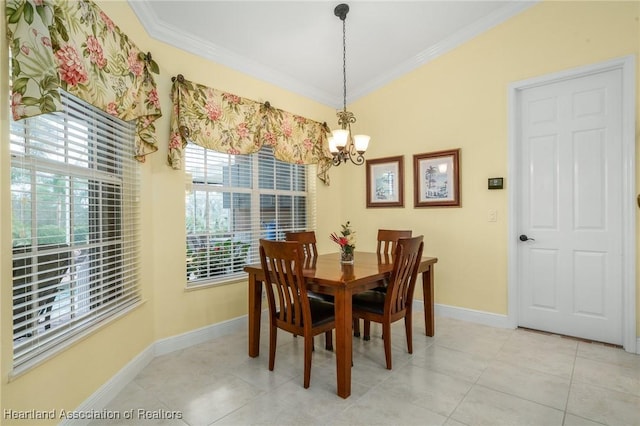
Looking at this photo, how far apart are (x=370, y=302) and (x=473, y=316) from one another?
1535mm

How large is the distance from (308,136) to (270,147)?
0.57 meters

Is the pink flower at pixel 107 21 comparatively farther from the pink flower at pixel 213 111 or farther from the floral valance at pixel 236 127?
the pink flower at pixel 213 111

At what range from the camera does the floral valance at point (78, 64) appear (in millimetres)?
1347

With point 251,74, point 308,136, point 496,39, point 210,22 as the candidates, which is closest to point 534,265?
point 496,39

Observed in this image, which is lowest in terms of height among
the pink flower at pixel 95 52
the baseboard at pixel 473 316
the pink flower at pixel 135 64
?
the baseboard at pixel 473 316

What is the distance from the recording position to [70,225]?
6.00ft

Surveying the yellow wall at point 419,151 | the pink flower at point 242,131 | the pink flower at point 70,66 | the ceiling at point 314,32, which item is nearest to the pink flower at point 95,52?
the pink flower at point 70,66

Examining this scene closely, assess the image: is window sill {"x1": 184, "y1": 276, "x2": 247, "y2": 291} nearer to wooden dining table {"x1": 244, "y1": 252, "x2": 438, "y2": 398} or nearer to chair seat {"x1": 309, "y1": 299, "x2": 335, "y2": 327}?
wooden dining table {"x1": 244, "y1": 252, "x2": 438, "y2": 398}

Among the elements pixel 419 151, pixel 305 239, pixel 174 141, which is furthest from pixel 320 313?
pixel 419 151

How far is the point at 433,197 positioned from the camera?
3723 millimetres

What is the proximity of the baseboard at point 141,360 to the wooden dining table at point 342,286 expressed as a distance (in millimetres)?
621

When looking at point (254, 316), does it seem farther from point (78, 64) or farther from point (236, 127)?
point (78, 64)

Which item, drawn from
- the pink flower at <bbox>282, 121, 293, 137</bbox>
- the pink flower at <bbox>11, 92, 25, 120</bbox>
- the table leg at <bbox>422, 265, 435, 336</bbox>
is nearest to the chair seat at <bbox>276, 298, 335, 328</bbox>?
the table leg at <bbox>422, 265, 435, 336</bbox>

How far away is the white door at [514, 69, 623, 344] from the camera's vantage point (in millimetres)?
2758
